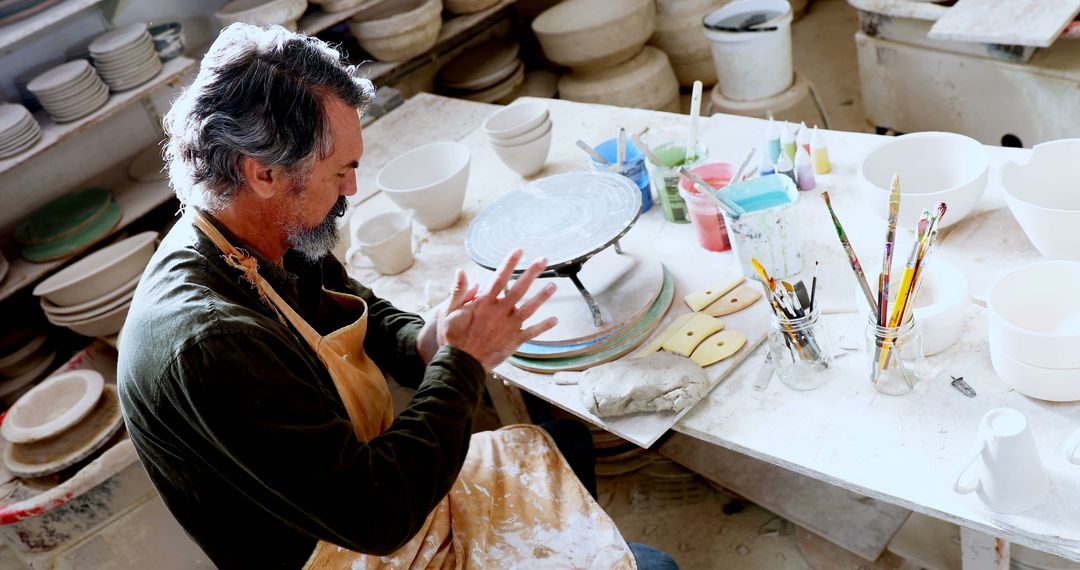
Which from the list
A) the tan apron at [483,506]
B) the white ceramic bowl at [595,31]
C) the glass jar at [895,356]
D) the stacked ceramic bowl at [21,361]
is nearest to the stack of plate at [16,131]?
the stacked ceramic bowl at [21,361]

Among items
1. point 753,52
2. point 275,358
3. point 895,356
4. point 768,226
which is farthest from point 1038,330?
point 753,52

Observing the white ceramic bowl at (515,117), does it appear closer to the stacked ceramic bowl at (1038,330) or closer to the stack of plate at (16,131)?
the stacked ceramic bowl at (1038,330)

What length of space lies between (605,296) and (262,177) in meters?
0.84

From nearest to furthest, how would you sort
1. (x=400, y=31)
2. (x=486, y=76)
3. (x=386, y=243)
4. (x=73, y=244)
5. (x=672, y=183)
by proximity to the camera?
1. (x=672, y=183)
2. (x=386, y=243)
3. (x=73, y=244)
4. (x=400, y=31)
5. (x=486, y=76)

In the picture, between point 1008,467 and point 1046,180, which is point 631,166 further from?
point 1008,467

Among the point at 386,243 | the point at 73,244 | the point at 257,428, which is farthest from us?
the point at 73,244

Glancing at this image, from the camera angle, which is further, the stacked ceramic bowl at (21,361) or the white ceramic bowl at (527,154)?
the stacked ceramic bowl at (21,361)

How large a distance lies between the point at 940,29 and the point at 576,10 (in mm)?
2110

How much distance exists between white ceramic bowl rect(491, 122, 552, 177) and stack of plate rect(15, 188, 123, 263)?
169 cm

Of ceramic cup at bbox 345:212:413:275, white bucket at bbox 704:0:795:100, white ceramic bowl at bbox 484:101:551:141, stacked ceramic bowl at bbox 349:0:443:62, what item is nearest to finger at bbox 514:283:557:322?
ceramic cup at bbox 345:212:413:275

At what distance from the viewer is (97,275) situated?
2.96 m

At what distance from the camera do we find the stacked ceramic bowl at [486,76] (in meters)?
4.56

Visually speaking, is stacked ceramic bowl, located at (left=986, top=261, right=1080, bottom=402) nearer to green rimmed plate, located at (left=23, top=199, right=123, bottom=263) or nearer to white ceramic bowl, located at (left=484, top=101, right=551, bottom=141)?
white ceramic bowl, located at (left=484, top=101, right=551, bottom=141)

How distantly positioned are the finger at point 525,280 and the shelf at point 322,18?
246cm
